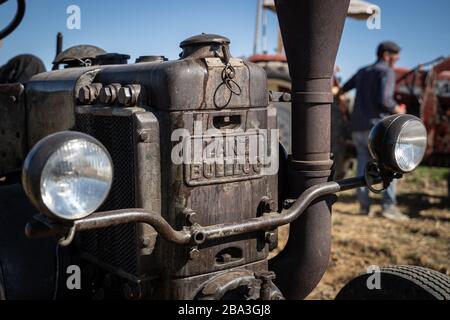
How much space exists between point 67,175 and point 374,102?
475 cm

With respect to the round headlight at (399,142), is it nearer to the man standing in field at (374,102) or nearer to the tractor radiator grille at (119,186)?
the tractor radiator grille at (119,186)

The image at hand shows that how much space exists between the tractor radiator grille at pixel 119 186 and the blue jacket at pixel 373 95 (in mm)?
4255

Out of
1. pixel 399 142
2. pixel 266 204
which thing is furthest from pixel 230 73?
pixel 399 142

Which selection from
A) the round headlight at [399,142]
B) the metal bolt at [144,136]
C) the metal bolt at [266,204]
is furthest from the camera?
the round headlight at [399,142]

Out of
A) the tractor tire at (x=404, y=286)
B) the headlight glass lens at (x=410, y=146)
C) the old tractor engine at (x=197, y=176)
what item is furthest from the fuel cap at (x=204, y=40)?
the tractor tire at (x=404, y=286)

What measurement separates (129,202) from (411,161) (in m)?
1.08

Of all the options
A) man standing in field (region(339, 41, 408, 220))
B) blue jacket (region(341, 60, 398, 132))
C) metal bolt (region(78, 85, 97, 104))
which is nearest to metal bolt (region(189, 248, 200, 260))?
metal bolt (region(78, 85, 97, 104))

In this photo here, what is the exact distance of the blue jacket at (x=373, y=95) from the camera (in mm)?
5598

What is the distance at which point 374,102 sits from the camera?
567 centimetres

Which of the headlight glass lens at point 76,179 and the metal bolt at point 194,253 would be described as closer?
the headlight glass lens at point 76,179

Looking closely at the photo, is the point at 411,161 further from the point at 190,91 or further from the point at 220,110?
the point at 190,91

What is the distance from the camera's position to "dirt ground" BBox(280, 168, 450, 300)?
Answer: 4055 millimetres

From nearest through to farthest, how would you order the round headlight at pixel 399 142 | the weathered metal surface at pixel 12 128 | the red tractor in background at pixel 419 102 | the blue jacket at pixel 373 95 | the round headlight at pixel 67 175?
the round headlight at pixel 67 175
the round headlight at pixel 399 142
the weathered metal surface at pixel 12 128
the blue jacket at pixel 373 95
the red tractor in background at pixel 419 102
